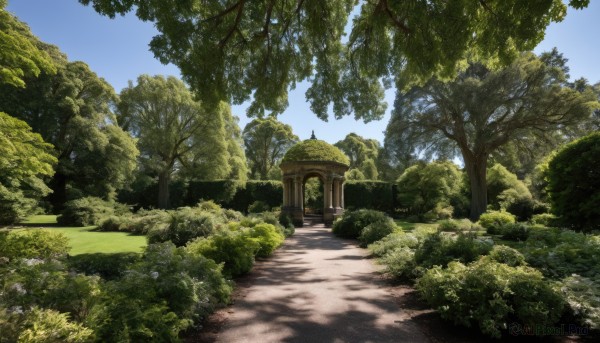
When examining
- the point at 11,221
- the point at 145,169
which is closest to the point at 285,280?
the point at 11,221

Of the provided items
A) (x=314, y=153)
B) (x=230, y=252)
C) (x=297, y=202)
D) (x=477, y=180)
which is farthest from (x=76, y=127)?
(x=477, y=180)

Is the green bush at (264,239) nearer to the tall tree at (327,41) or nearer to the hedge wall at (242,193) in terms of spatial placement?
the tall tree at (327,41)

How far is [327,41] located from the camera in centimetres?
1097

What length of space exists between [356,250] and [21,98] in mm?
23899

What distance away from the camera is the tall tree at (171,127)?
98.5 ft

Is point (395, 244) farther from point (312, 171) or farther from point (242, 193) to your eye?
point (242, 193)

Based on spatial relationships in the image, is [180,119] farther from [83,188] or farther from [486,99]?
[486,99]

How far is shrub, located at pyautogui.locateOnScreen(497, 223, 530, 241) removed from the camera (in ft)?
41.7

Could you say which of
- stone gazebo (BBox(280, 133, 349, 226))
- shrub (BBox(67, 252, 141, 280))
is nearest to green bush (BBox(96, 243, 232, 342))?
shrub (BBox(67, 252, 141, 280))

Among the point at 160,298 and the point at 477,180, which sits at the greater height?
the point at 477,180

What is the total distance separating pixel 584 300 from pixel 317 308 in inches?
155

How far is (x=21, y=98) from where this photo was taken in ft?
68.3

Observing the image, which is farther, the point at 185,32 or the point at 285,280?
the point at 185,32

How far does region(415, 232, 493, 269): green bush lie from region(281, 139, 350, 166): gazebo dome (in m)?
12.7
